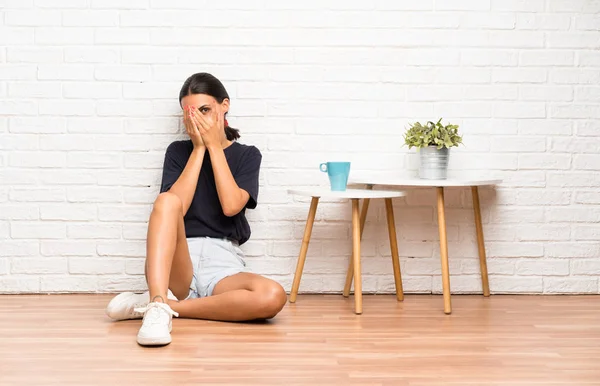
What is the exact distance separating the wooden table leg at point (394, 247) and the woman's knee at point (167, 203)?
808 millimetres

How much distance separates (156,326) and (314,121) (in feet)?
3.65

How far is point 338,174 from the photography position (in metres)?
2.38

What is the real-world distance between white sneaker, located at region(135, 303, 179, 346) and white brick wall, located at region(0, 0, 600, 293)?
808mm

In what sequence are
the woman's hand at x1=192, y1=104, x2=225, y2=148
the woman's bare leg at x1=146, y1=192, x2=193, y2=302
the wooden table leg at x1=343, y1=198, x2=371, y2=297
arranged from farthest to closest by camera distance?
the wooden table leg at x1=343, y1=198, x2=371, y2=297 < the woman's hand at x1=192, y1=104, x2=225, y2=148 < the woman's bare leg at x1=146, y1=192, x2=193, y2=302

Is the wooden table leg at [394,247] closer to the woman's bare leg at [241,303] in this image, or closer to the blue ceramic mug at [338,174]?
the blue ceramic mug at [338,174]

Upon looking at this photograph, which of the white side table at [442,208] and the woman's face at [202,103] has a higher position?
the woman's face at [202,103]

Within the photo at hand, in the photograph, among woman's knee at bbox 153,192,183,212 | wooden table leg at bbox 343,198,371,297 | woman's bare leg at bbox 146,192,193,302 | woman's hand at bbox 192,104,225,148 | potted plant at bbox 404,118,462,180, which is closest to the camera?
woman's bare leg at bbox 146,192,193,302

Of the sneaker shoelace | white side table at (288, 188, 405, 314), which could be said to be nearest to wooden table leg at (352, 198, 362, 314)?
white side table at (288, 188, 405, 314)

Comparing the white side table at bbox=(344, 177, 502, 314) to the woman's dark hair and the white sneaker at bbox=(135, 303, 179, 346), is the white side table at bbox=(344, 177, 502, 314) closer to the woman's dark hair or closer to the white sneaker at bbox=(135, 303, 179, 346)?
the woman's dark hair

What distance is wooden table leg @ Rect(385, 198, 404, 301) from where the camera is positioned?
8.41 feet

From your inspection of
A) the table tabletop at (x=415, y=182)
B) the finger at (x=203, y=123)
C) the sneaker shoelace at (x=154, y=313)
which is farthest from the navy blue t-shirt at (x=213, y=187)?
the sneaker shoelace at (x=154, y=313)

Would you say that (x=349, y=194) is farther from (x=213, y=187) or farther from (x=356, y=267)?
(x=213, y=187)

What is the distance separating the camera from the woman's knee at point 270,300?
6.86ft

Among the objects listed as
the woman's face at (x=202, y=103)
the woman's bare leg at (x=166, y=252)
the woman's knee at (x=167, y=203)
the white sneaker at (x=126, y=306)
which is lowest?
the white sneaker at (x=126, y=306)
